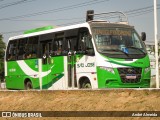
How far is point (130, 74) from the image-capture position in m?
16.2

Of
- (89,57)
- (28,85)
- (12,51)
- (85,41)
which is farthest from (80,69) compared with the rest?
(12,51)

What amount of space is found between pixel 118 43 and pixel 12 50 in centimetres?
826

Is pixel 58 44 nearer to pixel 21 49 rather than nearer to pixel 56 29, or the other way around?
pixel 56 29

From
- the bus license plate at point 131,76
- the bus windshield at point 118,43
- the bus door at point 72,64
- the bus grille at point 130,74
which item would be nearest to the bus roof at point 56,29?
the bus windshield at point 118,43

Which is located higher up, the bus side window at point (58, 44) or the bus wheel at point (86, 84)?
the bus side window at point (58, 44)

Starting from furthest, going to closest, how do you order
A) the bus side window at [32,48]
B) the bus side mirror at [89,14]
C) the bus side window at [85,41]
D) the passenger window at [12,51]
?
the passenger window at [12,51], the bus side mirror at [89,14], the bus side window at [32,48], the bus side window at [85,41]

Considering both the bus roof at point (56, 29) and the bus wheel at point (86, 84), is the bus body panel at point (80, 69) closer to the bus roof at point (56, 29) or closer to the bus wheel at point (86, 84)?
the bus roof at point (56, 29)

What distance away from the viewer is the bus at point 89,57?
16078mm

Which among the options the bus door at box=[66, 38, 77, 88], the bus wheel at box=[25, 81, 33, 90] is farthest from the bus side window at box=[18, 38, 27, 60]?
the bus door at box=[66, 38, 77, 88]

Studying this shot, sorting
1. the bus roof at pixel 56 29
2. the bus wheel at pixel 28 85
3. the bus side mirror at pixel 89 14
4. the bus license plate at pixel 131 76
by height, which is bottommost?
the bus wheel at pixel 28 85

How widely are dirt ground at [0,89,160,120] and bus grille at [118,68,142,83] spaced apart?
11.6 ft

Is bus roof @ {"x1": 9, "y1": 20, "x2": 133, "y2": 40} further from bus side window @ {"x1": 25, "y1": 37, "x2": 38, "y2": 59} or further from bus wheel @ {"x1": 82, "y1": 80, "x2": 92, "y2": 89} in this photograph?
bus wheel @ {"x1": 82, "y1": 80, "x2": 92, "y2": 89}

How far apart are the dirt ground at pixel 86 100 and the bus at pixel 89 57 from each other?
304 centimetres

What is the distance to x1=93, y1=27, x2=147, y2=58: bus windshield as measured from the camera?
1620 cm
